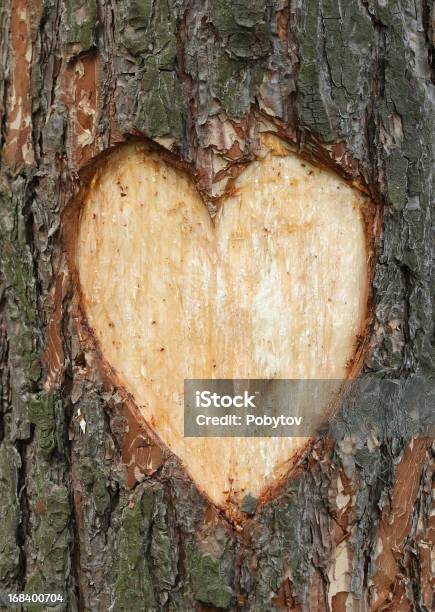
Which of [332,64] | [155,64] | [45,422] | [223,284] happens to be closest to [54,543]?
[45,422]

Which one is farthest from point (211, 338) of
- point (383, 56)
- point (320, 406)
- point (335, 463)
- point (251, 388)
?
point (383, 56)

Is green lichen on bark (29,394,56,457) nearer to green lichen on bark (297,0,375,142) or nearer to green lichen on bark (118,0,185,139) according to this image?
green lichen on bark (118,0,185,139)

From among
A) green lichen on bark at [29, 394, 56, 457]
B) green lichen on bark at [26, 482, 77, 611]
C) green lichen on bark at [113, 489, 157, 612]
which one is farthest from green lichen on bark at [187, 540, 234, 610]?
green lichen on bark at [29, 394, 56, 457]

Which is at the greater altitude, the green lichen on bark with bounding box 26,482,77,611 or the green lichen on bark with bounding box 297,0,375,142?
the green lichen on bark with bounding box 297,0,375,142

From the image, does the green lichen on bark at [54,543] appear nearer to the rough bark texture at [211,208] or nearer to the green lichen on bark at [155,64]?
the rough bark texture at [211,208]

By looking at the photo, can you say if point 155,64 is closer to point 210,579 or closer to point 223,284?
point 223,284

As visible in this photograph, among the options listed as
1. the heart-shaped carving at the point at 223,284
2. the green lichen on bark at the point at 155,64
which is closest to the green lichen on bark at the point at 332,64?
the heart-shaped carving at the point at 223,284
